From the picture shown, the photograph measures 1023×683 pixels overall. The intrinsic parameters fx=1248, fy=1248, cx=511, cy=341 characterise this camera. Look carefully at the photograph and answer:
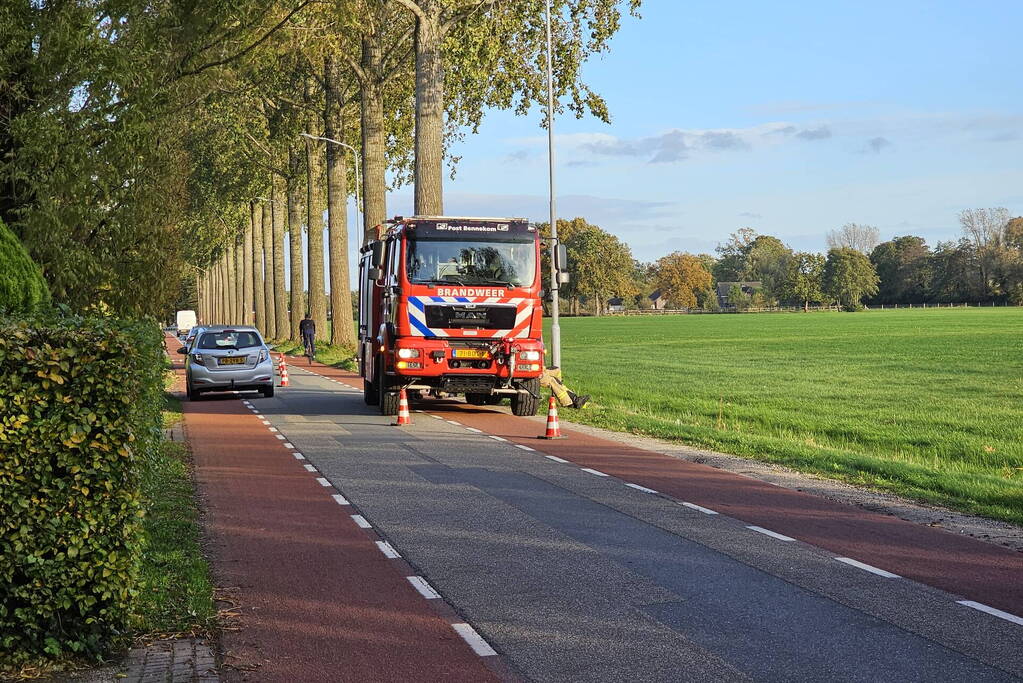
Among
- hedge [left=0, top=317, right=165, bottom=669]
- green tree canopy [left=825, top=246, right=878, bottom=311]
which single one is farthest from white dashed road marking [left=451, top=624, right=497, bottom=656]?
green tree canopy [left=825, top=246, right=878, bottom=311]

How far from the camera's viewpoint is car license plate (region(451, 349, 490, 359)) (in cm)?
2280

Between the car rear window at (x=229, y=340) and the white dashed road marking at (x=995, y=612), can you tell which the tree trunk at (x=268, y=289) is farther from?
the white dashed road marking at (x=995, y=612)

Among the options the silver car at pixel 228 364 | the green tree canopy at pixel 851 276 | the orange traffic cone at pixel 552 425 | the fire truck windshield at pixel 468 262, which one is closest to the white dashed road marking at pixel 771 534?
the orange traffic cone at pixel 552 425

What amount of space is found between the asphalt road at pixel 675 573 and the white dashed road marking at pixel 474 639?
0.07 meters

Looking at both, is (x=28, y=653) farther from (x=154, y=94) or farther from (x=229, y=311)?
(x=229, y=311)

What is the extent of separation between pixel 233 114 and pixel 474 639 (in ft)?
165

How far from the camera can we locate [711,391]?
1336 inches

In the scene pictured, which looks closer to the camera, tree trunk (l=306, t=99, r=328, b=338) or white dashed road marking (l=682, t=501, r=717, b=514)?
white dashed road marking (l=682, t=501, r=717, b=514)

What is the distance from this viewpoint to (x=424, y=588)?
8570 millimetres

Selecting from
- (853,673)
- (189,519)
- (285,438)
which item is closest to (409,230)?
(285,438)

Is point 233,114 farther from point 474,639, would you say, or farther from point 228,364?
point 474,639

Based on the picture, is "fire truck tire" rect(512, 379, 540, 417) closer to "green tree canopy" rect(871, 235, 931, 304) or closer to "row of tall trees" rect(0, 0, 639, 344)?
"row of tall trees" rect(0, 0, 639, 344)

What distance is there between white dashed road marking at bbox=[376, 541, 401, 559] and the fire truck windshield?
12713 millimetres

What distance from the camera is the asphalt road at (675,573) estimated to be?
6781 mm
